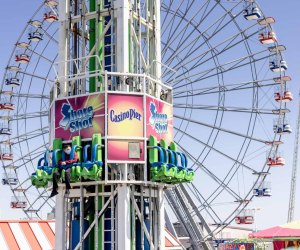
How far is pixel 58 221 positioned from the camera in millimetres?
20844

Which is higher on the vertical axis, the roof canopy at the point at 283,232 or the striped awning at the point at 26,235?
the roof canopy at the point at 283,232

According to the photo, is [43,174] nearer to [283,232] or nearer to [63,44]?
[63,44]

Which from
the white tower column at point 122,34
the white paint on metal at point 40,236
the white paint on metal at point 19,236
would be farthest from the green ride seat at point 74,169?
the white paint on metal at point 40,236

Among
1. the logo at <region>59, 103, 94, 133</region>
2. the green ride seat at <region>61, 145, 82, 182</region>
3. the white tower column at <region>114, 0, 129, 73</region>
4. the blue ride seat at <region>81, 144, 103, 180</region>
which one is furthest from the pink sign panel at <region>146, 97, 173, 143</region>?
the green ride seat at <region>61, 145, 82, 182</region>

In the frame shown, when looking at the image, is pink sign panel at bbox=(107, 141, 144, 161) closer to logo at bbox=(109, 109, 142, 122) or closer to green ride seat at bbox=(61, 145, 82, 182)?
logo at bbox=(109, 109, 142, 122)

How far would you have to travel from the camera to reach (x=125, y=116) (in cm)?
1997

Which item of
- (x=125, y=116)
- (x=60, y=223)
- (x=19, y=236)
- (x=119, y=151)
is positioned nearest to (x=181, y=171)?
(x=119, y=151)

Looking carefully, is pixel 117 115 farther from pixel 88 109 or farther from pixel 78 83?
pixel 78 83

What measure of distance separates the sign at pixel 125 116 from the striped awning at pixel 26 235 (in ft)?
28.5

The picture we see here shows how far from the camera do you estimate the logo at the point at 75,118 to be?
20141 millimetres

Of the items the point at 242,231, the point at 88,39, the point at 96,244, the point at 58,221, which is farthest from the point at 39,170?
the point at 242,231

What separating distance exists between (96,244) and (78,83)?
6.10m

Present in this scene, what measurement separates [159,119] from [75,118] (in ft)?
9.85

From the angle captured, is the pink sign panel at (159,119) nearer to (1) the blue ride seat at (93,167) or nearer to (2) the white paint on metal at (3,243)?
(1) the blue ride seat at (93,167)
